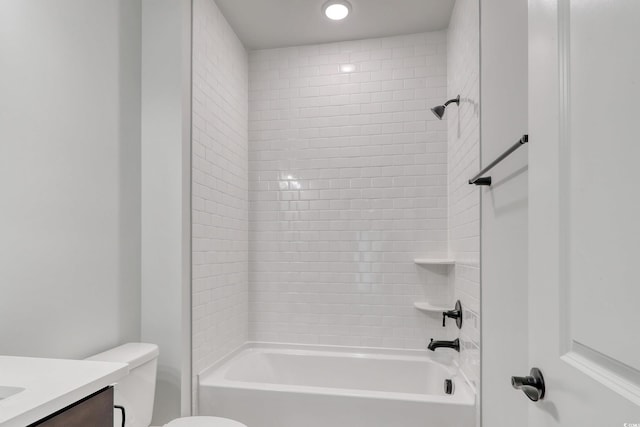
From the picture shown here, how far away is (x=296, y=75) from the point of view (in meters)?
2.96

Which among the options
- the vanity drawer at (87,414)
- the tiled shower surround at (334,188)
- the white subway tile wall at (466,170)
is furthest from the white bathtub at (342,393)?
the vanity drawer at (87,414)

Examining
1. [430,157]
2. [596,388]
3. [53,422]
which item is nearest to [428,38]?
[430,157]

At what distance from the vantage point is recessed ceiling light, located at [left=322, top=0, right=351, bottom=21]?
2.41 m

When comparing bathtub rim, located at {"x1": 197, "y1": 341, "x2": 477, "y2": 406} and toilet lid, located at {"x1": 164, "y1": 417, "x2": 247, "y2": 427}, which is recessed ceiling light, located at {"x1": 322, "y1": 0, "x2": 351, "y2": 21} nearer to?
bathtub rim, located at {"x1": 197, "y1": 341, "x2": 477, "y2": 406}

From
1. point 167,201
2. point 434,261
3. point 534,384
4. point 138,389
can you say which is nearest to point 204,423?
point 138,389

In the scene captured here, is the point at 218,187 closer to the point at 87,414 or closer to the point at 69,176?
the point at 69,176

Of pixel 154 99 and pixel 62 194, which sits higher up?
pixel 154 99

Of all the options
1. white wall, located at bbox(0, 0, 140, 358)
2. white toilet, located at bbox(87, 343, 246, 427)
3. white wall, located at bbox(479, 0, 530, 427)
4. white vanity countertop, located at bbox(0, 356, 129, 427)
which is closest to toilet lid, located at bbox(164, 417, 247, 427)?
white toilet, located at bbox(87, 343, 246, 427)

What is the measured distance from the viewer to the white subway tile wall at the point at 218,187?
87.4 inches

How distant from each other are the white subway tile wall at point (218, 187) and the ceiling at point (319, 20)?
0.14 metres

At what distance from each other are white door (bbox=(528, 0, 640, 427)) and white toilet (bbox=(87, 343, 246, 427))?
142cm

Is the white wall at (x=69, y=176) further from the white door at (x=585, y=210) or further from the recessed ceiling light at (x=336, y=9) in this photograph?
the white door at (x=585, y=210)

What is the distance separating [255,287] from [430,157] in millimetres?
1579

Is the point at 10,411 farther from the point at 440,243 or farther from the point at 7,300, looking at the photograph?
the point at 440,243
